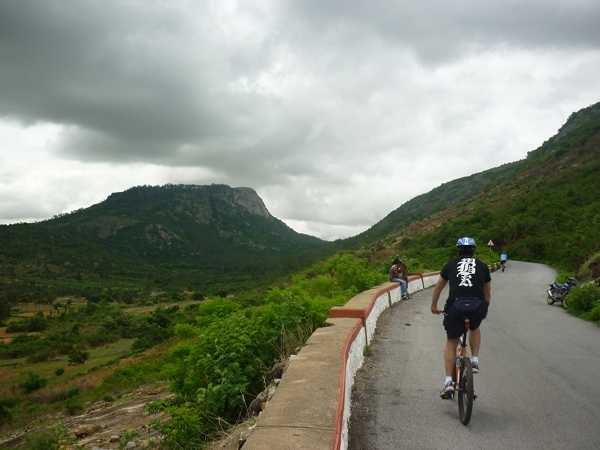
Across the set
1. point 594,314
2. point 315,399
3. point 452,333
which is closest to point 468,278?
point 452,333

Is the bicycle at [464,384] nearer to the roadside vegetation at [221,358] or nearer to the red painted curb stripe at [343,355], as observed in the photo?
the red painted curb stripe at [343,355]

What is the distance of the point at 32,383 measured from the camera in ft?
151

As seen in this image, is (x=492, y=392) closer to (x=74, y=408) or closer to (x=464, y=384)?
(x=464, y=384)

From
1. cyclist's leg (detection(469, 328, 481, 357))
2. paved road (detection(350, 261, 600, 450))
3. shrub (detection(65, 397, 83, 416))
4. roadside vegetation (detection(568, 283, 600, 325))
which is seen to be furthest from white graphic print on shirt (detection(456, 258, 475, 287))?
shrub (detection(65, 397, 83, 416))

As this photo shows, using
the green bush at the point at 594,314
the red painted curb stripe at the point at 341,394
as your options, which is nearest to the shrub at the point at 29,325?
the green bush at the point at 594,314

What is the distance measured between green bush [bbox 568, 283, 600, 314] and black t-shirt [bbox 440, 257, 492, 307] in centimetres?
1015

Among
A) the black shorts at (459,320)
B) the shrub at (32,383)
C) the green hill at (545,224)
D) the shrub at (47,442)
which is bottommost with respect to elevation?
the shrub at (32,383)

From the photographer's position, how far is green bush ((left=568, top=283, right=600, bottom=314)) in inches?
546

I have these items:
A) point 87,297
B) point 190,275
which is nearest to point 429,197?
point 190,275

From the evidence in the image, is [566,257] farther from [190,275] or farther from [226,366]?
[190,275]

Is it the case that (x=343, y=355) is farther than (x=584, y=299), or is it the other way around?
(x=584, y=299)

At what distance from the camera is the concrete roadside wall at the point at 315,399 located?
11.8 ft

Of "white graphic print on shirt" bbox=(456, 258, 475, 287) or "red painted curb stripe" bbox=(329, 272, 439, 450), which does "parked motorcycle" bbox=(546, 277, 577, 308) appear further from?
"white graphic print on shirt" bbox=(456, 258, 475, 287)

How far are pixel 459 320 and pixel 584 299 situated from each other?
1079 centimetres
